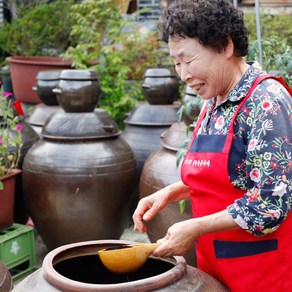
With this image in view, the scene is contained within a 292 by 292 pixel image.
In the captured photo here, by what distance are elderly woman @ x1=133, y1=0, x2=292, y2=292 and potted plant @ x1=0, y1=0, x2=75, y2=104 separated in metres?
6.35

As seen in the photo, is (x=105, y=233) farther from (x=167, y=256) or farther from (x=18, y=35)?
(x=18, y=35)

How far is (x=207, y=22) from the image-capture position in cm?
171

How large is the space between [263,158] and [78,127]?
268 centimetres

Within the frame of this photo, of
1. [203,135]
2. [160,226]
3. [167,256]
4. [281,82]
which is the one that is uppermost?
[281,82]

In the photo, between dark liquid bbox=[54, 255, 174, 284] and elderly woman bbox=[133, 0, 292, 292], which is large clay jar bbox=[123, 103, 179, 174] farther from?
elderly woman bbox=[133, 0, 292, 292]

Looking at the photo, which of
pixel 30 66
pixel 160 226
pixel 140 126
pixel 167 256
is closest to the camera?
pixel 167 256

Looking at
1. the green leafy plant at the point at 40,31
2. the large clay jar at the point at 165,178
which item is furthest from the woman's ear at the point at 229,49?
the green leafy plant at the point at 40,31

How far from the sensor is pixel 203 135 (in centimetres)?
188

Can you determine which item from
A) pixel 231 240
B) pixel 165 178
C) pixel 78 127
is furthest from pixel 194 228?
pixel 78 127

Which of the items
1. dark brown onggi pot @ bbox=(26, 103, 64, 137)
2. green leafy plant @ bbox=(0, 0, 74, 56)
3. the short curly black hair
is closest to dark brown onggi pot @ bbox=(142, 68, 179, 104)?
dark brown onggi pot @ bbox=(26, 103, 64, 137)

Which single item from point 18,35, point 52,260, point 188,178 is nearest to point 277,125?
point 188,178

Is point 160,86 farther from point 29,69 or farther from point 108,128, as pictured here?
point 29,69

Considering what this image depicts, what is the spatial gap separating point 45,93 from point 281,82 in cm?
418

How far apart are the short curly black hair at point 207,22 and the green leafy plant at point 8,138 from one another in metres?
2.62
